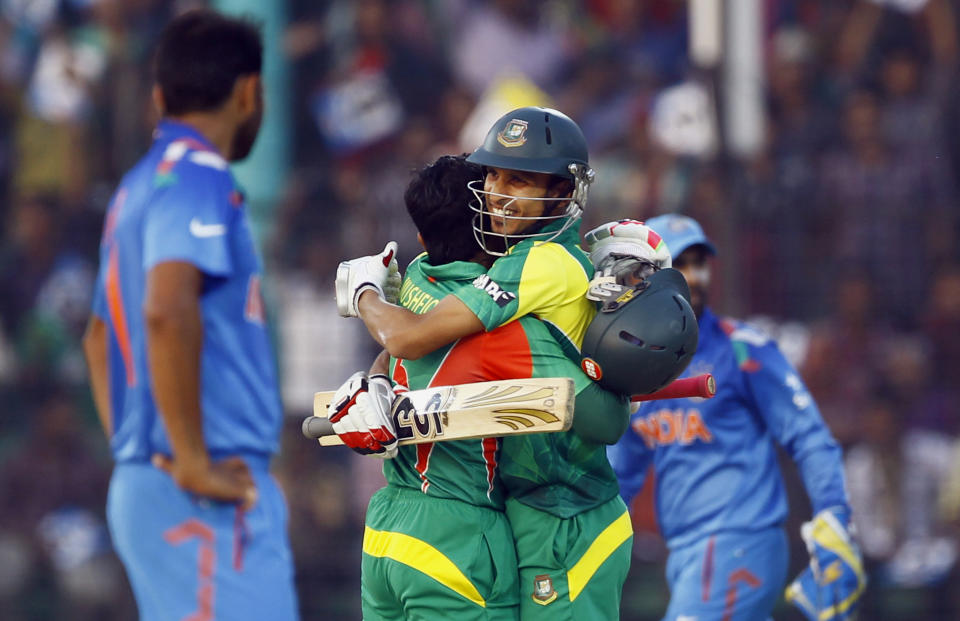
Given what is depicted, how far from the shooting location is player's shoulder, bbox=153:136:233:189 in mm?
4539

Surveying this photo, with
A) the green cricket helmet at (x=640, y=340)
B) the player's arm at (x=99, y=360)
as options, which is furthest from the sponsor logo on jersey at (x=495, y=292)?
the player's arm at (x=99, y=360)

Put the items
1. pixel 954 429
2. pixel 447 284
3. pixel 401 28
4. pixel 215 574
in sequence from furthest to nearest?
pixel 401 28, pixel 954 429, pixel 215 574, pixel 447 284

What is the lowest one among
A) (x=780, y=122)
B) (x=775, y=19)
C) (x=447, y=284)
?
(x=447, y=284)

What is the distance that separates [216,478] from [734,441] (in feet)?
6.92

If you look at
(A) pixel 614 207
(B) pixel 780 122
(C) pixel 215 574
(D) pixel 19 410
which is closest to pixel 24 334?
(D) pixel 19 410

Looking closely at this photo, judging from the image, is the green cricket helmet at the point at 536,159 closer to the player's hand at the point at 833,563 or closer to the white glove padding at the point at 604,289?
the white glove padding at the point at 604,289

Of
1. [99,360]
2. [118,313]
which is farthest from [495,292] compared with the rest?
[99,360]

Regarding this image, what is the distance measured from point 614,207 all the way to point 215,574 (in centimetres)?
493

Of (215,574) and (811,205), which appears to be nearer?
(215,574)

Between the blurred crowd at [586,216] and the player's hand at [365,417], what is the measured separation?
15.0 feet

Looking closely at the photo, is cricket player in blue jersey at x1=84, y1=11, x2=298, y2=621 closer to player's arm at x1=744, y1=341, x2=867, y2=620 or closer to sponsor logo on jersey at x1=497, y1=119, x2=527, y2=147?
sponsor logo on jersey at x1=497, y1=119, x2=527, y2=147

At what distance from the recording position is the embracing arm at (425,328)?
388 centimetres

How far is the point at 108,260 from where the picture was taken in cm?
463

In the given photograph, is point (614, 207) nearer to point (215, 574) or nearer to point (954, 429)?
point (954, 429)
